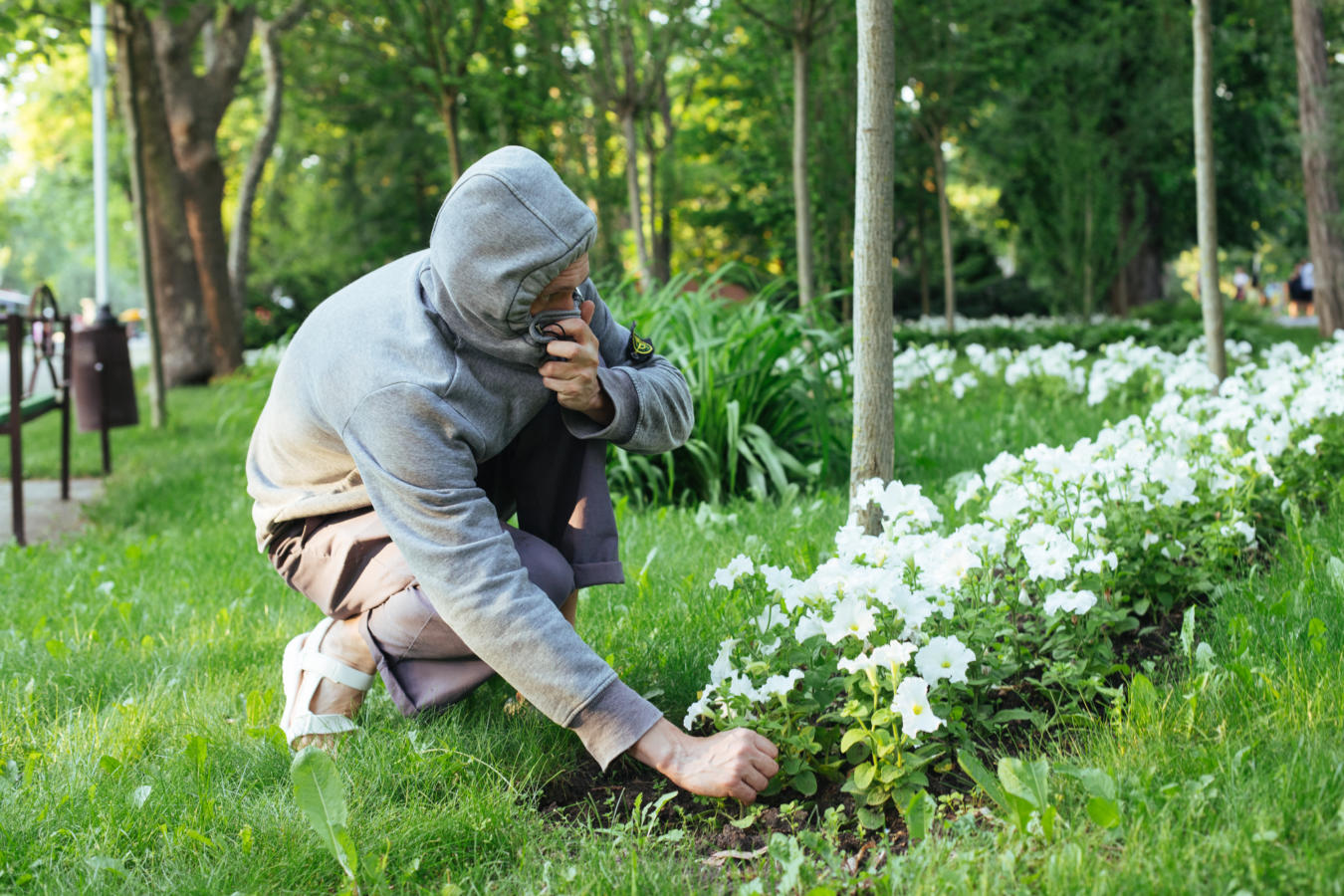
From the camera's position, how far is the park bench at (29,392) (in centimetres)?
456

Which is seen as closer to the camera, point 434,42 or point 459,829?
point 459,829

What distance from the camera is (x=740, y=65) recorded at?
10.5 meters

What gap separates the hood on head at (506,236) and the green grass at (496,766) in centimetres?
88

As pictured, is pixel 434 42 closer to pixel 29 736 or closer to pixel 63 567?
pixel 63 567

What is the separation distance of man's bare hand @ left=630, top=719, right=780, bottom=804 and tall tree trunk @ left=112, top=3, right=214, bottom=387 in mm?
9078

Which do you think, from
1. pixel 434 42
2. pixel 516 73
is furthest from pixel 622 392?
pixel 516 73

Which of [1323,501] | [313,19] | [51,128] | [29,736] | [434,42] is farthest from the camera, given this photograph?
[51,128]

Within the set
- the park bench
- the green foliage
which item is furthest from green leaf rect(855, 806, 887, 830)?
the park bench

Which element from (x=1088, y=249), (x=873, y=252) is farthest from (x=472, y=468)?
(x=1088, y=249)

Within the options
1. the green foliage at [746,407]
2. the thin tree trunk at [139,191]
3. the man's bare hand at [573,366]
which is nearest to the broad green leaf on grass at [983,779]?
the man's bare hand at [573,366]

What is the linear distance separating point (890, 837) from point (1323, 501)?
2.64 metres

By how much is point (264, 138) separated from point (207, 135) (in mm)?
2369

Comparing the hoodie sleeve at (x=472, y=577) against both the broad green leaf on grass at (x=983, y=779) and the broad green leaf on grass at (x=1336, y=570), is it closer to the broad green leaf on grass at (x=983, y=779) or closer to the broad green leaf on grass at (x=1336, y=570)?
the broad green leaf on grass at (x=983, y=779)

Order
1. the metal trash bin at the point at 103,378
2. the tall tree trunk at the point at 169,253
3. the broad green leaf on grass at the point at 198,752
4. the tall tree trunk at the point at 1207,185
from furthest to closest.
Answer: the tall tree trunk at the point at 169,253, the metal trash bin at the point at 103,378, the tall tree trunk at the point at 1207,185, the broad green leaf on grass at the point at 198,752
